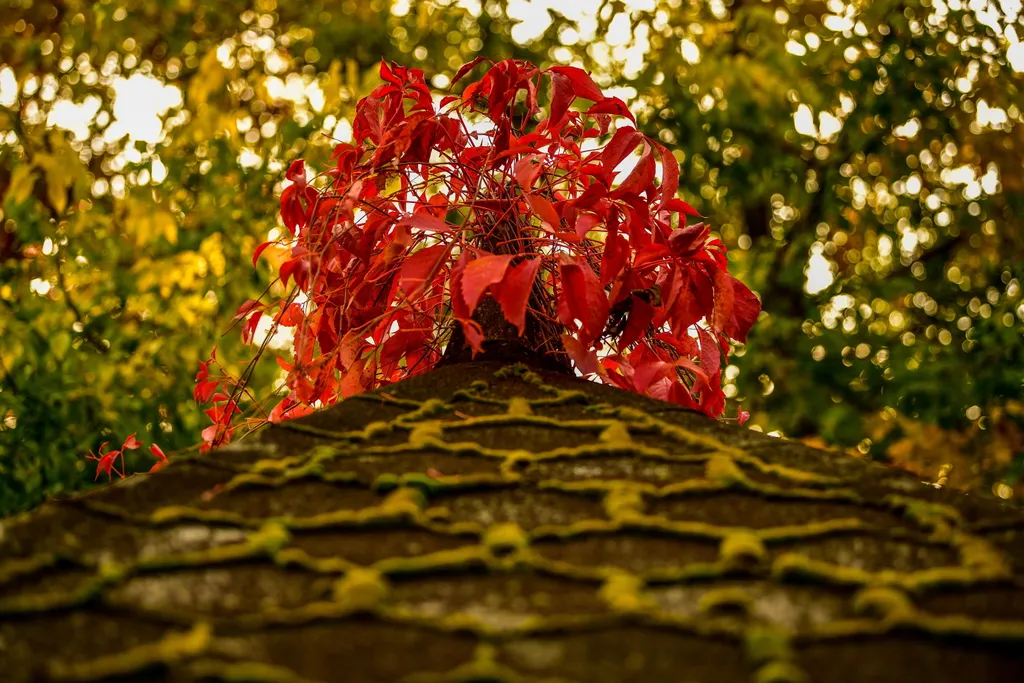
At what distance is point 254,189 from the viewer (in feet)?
13.0

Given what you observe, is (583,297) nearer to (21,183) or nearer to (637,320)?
(637,320)

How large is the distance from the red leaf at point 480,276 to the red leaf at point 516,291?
2 cm

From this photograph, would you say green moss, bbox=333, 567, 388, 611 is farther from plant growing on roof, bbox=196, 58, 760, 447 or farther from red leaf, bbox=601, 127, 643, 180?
red leaf, bbox=601, 127, 643, 180

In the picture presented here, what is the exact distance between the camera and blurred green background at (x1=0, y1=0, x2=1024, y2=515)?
138 inches

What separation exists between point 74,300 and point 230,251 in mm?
717

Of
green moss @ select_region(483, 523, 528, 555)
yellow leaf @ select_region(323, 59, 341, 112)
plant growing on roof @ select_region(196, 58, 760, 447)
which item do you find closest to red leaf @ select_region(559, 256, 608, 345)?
plant growing on roof @ select_region(196, 58, 760, 447)

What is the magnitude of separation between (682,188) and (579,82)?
162 inches

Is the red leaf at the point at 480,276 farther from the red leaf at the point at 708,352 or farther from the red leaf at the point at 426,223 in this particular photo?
the red leaf at the point at 708,352

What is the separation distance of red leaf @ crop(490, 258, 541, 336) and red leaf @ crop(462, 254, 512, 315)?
2cm

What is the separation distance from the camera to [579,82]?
1.21 m

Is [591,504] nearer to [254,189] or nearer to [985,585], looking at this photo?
[985,585]

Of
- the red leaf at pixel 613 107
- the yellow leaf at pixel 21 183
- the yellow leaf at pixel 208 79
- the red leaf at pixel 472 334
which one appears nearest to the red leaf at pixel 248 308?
the red leaf at pixel 472 334

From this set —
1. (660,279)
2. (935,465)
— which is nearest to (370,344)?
(660,279)

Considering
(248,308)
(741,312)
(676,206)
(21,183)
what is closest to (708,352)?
(741,312)
